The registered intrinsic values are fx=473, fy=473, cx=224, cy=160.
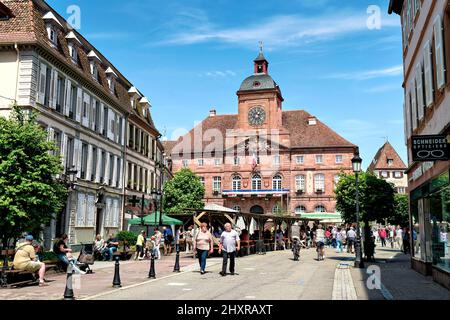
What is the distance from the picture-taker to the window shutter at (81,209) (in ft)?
96.8

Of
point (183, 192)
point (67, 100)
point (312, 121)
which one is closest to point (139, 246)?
point (67, 100)

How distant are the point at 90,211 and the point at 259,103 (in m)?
40.6

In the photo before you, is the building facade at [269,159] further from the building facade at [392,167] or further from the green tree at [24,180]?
the green tree at [24,180]

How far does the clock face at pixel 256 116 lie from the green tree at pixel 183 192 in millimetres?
14838

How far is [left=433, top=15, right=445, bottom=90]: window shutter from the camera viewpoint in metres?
11.6

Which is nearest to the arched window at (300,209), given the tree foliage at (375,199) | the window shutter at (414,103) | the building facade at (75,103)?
the building facade at (75,103)

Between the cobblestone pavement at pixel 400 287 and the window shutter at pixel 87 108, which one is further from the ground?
the window shutter at pixel 87 108

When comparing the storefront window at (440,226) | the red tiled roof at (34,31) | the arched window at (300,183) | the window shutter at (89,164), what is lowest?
the storefront window at (440,226)

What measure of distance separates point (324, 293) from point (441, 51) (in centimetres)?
660

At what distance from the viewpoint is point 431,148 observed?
11.2 metres

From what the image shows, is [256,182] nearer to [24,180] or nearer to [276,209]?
[276,209]

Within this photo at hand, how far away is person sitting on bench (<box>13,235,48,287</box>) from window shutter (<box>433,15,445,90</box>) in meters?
11.4
